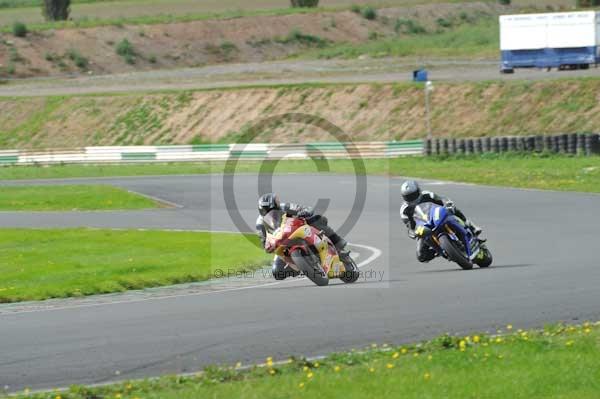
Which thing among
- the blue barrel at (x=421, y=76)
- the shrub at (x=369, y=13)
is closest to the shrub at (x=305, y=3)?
the shrub at (x=369, y=13)

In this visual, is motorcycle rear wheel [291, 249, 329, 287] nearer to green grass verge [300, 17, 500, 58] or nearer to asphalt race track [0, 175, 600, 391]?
asphalt race track [0, 175, 600, 391]

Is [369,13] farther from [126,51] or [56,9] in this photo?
[56,9]

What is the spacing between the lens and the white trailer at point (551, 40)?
54156 millimetres

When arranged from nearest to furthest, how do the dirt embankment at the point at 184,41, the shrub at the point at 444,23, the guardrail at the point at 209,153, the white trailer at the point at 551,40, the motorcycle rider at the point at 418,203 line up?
1. the motorcycle rider at the point at 418,203
2. the guardrail at the point at 209,153
3. the white trailer at the point at 551,40
4. the dirt embankment at the point at 184,41
5. the shrub at the point at 444,23

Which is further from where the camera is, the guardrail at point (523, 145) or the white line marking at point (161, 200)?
the guardrail at point (523, 145)

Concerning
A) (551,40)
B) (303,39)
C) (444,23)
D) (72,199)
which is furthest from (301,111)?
(444,23)

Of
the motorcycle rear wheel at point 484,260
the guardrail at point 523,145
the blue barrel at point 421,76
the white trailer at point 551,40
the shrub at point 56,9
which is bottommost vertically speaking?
the motorcycle rear wheel at point 484,260

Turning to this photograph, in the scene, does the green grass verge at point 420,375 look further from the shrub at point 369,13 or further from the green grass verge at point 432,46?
the shrub at point 369,13

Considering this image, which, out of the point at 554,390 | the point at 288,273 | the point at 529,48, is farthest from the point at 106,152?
the point at 554,390

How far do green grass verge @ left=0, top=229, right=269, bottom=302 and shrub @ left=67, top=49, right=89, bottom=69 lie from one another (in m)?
51.9

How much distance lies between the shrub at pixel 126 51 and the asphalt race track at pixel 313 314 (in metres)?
59.1

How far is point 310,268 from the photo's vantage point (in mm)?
16328

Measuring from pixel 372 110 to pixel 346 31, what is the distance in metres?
33.5

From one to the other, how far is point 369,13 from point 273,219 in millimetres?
75360
